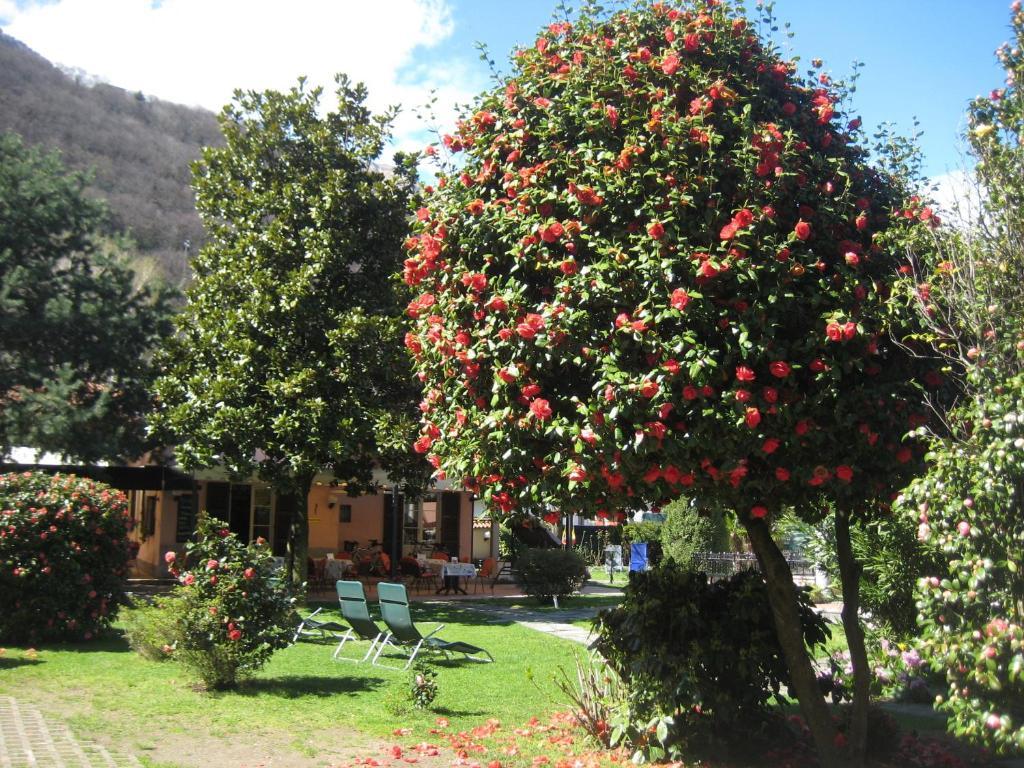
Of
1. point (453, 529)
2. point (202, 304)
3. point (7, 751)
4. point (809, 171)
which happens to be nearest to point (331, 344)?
point (202, 304)

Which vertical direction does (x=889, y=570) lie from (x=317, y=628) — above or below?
above

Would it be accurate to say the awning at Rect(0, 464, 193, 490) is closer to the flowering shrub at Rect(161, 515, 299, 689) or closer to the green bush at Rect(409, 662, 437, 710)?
the flowering shrub at Rect(161, 515, 299, 689)

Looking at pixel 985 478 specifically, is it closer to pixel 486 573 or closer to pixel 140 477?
pixel 140 477

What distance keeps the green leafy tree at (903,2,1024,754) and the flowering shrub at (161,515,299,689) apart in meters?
5.98

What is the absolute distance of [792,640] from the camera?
5957 millimetres

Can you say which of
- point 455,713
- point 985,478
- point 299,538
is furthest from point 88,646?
point 985,478

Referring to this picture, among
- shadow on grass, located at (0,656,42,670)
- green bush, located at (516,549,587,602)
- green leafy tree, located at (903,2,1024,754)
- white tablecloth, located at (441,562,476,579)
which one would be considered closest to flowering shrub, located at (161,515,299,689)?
shadow on grass, located at (0,656,42,670)

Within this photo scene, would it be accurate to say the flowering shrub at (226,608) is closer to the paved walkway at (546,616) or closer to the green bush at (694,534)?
the paved walkway at (546,616)

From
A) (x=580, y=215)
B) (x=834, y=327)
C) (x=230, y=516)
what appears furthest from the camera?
(x=230, y=516)

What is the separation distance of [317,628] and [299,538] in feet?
15.9

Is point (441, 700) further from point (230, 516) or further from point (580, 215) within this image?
point (230, 516)

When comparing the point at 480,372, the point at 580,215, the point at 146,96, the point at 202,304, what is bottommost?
the point at 480,372

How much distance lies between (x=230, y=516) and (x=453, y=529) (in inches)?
255

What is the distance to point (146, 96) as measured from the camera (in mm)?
92500
